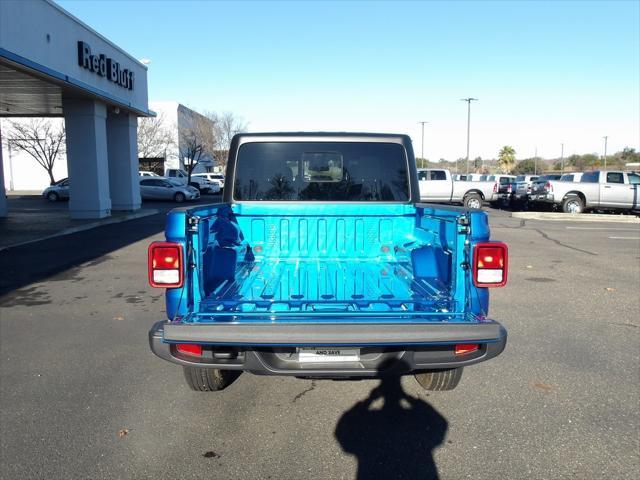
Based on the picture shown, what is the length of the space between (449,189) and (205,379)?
21.4 meters

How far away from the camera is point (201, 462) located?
3.13 metres

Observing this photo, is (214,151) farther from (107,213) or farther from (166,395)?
(166,395)

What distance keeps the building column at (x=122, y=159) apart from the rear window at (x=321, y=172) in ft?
58.5

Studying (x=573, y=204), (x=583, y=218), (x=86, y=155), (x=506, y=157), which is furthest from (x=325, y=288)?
(x=506, y=157)

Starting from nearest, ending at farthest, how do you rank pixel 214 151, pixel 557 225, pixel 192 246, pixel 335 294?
pixel 192 246 < pixel 335 294 < pixel 557 225 < pixel 214 151

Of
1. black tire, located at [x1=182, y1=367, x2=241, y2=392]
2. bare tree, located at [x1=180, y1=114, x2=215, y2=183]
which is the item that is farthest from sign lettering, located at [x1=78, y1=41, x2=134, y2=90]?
bare tree, located at [x1=180, y1=114, x2=215, y2=183]

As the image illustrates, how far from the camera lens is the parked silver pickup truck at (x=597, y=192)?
2150 centimetres

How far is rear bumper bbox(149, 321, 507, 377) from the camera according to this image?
2.91 metres

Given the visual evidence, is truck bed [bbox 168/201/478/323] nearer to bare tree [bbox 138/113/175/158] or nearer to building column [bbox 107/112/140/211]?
building column [bbox 107/112/140/211]

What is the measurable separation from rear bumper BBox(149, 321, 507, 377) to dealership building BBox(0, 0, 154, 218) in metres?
11.3

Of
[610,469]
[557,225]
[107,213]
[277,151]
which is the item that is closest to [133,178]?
[107,213]

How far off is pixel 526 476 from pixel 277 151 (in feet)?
11.2

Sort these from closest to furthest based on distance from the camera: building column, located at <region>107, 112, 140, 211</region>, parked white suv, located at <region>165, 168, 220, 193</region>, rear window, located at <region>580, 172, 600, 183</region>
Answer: building column, located at <region>107, 112, 140, 211</region> < rear window, located at <region>580, 172, 600, 183</region> < parked white suv, located at <region>165, 168, 220, 193</region>

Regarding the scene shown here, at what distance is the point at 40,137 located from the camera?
38.3 meters
